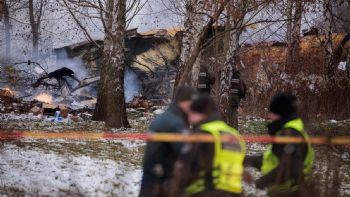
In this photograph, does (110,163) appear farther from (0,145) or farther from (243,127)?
(243,127)

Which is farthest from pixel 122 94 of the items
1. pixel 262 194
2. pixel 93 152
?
pixel 262 194

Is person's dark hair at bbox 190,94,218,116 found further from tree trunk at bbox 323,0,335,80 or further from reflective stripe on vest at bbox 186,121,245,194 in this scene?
tree trunk at bbox 323,0,335,80

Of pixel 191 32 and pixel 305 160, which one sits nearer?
pixel 305 160

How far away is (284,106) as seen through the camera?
4.87 m

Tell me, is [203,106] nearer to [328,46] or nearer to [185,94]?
[185,94]

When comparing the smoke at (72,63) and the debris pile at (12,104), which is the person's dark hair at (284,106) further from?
the smoke at (72,63)

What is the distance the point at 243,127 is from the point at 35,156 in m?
7.17

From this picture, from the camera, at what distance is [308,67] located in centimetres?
1900

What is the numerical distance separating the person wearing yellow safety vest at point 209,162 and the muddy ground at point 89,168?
834 mm

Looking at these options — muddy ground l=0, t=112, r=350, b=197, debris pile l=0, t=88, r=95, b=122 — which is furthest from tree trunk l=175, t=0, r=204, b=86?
debris pile l=0, t=88, r=95, b=122

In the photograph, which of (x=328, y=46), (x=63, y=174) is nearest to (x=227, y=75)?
(x=328, y=46)

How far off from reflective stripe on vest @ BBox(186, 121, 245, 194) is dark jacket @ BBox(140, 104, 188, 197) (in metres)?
0.31

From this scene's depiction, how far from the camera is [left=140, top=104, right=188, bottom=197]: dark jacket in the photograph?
443 cm

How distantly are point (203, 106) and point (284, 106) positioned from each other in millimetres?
978
